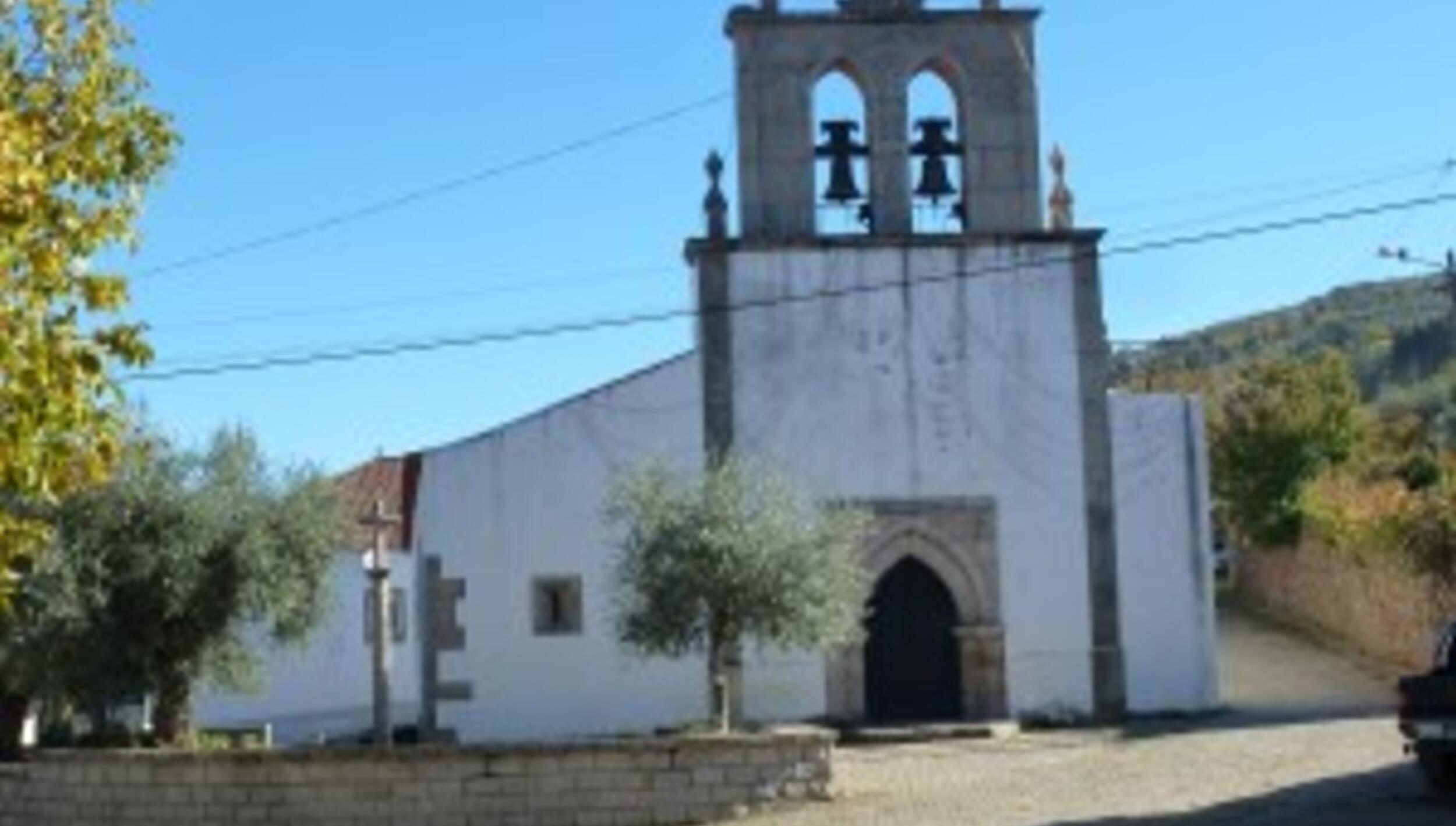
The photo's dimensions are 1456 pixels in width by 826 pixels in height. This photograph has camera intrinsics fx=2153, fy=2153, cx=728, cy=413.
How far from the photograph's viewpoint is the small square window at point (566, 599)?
27.2 metres

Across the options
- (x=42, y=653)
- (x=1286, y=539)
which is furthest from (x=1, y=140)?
(x=1286, y=539)

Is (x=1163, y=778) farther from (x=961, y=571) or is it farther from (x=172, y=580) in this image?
(x=172, y=580)

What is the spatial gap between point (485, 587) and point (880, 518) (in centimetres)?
506

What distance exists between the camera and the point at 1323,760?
20.9 metres

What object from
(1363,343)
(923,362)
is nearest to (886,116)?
(923,362)

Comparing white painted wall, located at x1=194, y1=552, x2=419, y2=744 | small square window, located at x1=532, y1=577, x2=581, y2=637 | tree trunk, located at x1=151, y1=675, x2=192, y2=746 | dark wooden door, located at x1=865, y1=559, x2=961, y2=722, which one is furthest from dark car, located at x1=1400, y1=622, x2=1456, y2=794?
white painted wall, located at x1=194, y1=552, x2=419, y2=744

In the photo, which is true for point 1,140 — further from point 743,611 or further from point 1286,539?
point 1286,539

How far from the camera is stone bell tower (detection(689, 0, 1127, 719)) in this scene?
27109 millimetres

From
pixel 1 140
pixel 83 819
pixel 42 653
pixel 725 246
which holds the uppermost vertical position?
pixel 725 246

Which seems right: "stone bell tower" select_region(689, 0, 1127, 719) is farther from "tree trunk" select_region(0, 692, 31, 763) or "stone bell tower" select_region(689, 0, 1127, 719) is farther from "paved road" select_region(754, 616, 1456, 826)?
"tree trunk" select_region(0, 692, 31, 763)

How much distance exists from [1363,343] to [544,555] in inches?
3061

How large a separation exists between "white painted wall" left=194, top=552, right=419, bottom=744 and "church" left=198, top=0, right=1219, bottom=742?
12243 mm

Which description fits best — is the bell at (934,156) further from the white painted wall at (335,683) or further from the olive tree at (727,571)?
the white painted wall at (335,683)

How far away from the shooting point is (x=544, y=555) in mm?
27172
